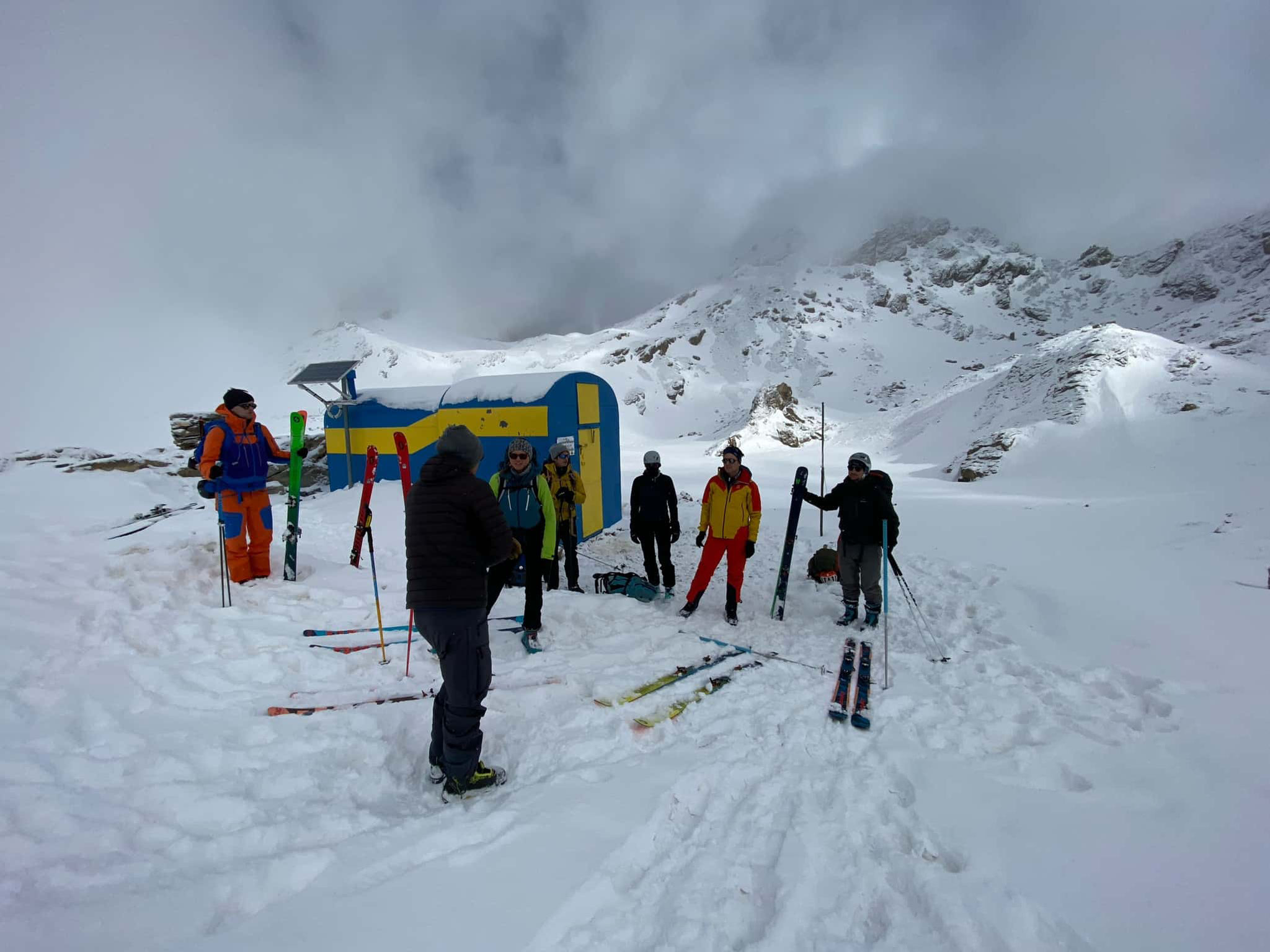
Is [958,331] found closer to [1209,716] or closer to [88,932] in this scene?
[1209,716]

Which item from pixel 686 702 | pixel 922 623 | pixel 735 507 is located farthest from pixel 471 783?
pixel 922 623

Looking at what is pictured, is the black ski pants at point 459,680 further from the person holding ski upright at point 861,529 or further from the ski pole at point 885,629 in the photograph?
the person holding ski upright at point 861,529

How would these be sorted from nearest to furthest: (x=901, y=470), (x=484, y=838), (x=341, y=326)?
(x=484, y=838), (x=901, y=470), (x=341, y=326)

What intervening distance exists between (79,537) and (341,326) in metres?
129

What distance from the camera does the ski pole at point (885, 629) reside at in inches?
180

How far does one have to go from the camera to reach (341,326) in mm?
117250

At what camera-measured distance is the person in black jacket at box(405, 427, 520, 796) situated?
2951 mm

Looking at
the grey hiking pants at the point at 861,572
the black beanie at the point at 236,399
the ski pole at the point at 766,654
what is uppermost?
the black beanie at the point at 236,399

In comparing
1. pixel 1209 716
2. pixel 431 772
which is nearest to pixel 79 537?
pixel 431 772

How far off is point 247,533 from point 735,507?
552 centimetres

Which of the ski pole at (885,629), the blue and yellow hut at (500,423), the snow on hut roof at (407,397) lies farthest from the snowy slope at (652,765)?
the snow on hut roof at (407,397)

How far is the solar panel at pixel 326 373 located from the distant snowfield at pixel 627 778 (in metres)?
5.64

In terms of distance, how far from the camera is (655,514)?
6.98 m

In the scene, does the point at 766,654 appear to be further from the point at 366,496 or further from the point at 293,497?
the point at 293,497
